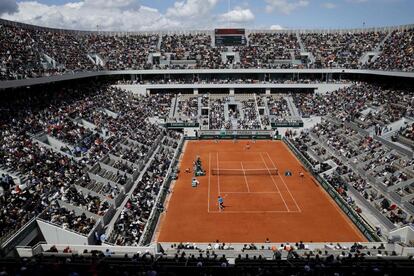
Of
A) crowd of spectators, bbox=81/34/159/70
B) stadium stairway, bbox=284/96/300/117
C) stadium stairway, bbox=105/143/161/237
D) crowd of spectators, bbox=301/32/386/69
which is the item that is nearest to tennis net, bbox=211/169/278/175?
stadium stairway, bbox=105/143/161/237

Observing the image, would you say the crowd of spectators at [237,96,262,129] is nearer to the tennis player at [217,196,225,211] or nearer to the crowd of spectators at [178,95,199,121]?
the crowd of spectators at [178,95,199,121]

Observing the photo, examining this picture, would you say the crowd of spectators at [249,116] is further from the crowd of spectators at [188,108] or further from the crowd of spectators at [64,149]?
the crowd of spectators at [64,149]

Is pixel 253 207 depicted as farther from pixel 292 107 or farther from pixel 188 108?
pixel 292 107

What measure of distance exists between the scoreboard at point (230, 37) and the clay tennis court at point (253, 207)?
3559 cm

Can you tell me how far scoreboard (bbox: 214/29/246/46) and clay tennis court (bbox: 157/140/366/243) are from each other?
35.6 metres

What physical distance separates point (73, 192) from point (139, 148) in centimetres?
1461

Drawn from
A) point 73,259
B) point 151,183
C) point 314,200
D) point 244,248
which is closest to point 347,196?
point 314,200

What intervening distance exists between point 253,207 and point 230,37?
165 feet

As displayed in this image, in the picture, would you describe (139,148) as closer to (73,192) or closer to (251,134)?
(73,192)

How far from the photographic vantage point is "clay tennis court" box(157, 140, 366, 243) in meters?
24.4

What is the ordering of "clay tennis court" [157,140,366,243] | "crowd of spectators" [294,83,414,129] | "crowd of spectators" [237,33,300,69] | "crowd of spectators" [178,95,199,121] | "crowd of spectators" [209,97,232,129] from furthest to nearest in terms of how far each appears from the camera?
"crowd of spectators" [237,33,300,69]
"crowd of spectators" [178,95,199,121]
"crowd of spectators" [209,97,232,129]
"crowd of spectators" [294,83,414,129]
"clay tennis court" [157,140,366,243]

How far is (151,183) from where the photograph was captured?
103ft

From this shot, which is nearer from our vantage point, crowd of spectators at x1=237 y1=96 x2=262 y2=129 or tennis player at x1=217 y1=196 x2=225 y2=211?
tennis player at x1=217 y1=196 x2=225 y2=211

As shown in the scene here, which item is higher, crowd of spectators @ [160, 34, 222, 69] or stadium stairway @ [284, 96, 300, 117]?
crowd of spectators @ [160, 34, 222, 69]
